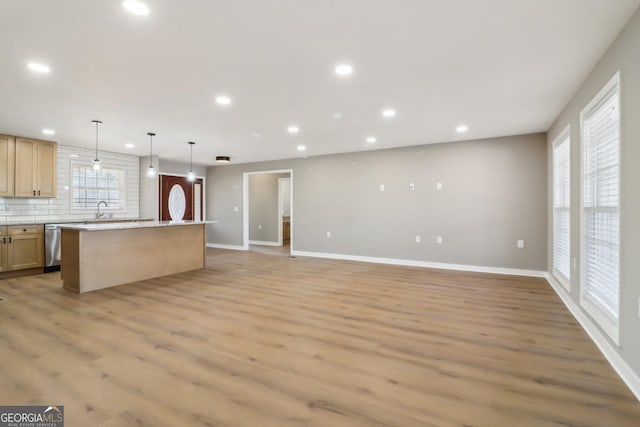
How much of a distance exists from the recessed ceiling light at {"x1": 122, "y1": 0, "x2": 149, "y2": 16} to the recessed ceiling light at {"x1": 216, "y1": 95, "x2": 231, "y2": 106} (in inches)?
59.7

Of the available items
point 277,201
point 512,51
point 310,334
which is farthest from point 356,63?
point 277,201

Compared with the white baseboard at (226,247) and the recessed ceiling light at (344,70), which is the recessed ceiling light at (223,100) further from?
the white baseboard at (226,247)

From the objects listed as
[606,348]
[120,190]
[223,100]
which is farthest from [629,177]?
[120,190]

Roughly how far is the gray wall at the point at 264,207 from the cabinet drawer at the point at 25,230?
17.7 feet

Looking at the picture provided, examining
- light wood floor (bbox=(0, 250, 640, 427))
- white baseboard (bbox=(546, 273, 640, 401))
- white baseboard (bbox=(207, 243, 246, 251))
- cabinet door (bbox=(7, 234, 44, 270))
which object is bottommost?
light wood floor (bbox=(0, 250, 640, 427))

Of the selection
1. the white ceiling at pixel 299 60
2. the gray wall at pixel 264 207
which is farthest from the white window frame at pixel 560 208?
the gray wall at pixel 264 207

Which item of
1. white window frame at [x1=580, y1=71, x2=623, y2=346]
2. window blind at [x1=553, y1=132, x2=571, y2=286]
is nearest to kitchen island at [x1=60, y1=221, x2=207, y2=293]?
white window frame at [x1=580, y1=71, x2=623, y2=346]

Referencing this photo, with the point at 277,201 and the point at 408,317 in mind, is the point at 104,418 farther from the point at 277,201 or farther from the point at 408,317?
the point at 277,201

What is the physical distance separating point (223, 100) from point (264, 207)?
6435mm

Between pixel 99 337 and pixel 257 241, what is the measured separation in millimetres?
7316

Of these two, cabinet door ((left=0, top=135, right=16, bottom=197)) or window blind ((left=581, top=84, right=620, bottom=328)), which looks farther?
cabinet door ((left=0, top=135, right=16, bottom=197))

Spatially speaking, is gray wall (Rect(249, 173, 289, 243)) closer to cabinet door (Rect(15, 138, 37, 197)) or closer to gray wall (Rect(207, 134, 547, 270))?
gray wall (Rect(207, 134, 547, 270))

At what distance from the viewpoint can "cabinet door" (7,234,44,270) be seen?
530 centimetres

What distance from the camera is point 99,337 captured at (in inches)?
113
